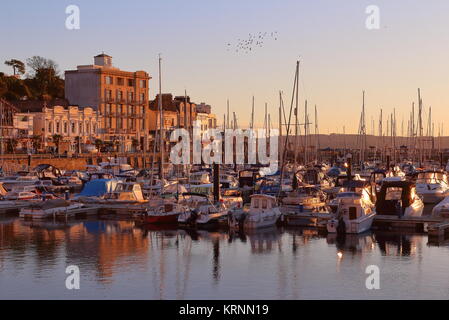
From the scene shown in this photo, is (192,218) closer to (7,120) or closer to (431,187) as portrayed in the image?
(431,187)

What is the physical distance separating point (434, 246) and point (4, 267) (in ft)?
70.8

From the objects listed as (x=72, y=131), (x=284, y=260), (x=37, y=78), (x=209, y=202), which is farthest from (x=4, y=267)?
(x=37, y=78)

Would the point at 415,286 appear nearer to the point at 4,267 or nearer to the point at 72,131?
the point at 4,267

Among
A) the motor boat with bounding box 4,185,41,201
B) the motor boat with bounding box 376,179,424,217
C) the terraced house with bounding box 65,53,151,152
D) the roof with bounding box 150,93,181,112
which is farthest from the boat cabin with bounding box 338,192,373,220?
the roof with bounding box 150,93,181,112

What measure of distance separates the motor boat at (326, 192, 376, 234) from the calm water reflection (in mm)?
881

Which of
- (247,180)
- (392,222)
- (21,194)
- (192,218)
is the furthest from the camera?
(247,180)

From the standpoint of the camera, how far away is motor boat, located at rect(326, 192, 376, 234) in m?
41.7

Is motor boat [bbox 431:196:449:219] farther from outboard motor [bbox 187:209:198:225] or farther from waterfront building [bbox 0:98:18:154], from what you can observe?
waterfront building [bbox 0:98:18:154]

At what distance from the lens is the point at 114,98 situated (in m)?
116

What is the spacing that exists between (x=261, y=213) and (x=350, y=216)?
5.45m

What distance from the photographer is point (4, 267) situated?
3325cm

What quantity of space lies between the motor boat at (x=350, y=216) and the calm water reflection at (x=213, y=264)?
88cm

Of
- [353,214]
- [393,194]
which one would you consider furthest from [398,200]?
[353,214]

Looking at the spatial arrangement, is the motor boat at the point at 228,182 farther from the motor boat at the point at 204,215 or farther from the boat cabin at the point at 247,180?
the motor boat at the point at 204,215
